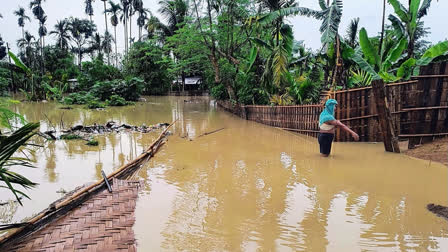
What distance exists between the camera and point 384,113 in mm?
7430

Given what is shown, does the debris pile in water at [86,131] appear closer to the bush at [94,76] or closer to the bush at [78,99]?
the bush at [78,99]

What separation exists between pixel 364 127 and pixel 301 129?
236 cm

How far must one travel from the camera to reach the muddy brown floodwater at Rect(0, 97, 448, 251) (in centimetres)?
355

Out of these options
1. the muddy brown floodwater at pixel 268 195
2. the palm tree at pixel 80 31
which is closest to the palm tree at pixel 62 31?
the palm tree at pixel 80 31

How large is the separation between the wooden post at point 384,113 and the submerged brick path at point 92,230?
602 cm

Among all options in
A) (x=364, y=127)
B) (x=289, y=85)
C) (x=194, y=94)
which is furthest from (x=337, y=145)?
(x=194, y=94)

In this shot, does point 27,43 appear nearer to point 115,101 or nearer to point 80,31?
point 80,31

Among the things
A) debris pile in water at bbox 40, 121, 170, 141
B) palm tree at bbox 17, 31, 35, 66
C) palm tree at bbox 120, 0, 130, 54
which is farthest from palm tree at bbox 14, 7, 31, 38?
debris pile in water at bbox 40, 121, 170, 141

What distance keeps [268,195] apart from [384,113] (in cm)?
423

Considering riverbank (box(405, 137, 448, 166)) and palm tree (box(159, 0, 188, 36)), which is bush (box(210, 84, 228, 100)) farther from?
riverbank (box(405, 137, 448, 166))

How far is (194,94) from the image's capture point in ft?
124

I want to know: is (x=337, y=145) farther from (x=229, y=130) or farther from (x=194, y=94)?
(x=194, y=94)

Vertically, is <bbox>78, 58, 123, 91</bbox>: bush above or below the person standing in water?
above

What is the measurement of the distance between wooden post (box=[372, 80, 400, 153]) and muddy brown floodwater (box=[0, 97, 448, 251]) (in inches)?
17.7
